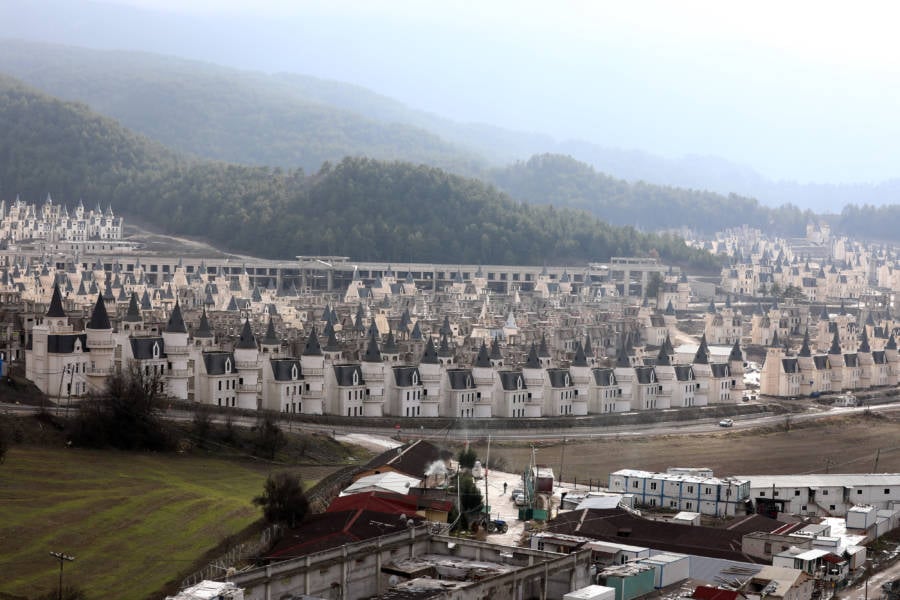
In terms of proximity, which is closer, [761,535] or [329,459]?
[761,535]

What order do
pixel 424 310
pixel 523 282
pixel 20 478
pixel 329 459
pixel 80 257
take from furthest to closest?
1. pixel 523 282
2. pixel 80 257
3. pixel 424 310
4. pixel 329 459
5. pixel 20 478

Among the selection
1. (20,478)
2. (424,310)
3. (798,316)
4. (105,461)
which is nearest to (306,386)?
(105,461)

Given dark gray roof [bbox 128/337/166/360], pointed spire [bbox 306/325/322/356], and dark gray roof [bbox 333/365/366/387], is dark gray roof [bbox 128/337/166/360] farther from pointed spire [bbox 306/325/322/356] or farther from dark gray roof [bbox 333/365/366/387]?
dark gray roof [bbox 333/365/366/387]

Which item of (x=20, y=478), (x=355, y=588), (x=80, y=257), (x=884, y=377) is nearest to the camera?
(x=355, y=588)

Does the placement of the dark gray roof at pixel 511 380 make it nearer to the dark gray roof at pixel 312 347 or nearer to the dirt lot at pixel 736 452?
the dirt lot at pixel 736 452

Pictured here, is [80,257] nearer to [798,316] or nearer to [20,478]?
[798,316]

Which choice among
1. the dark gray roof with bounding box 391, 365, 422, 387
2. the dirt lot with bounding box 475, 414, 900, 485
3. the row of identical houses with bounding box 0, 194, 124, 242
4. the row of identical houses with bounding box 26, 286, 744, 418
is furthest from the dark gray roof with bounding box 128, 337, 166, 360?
the row of identical houses with bounding box 0, 194, 124, 242
